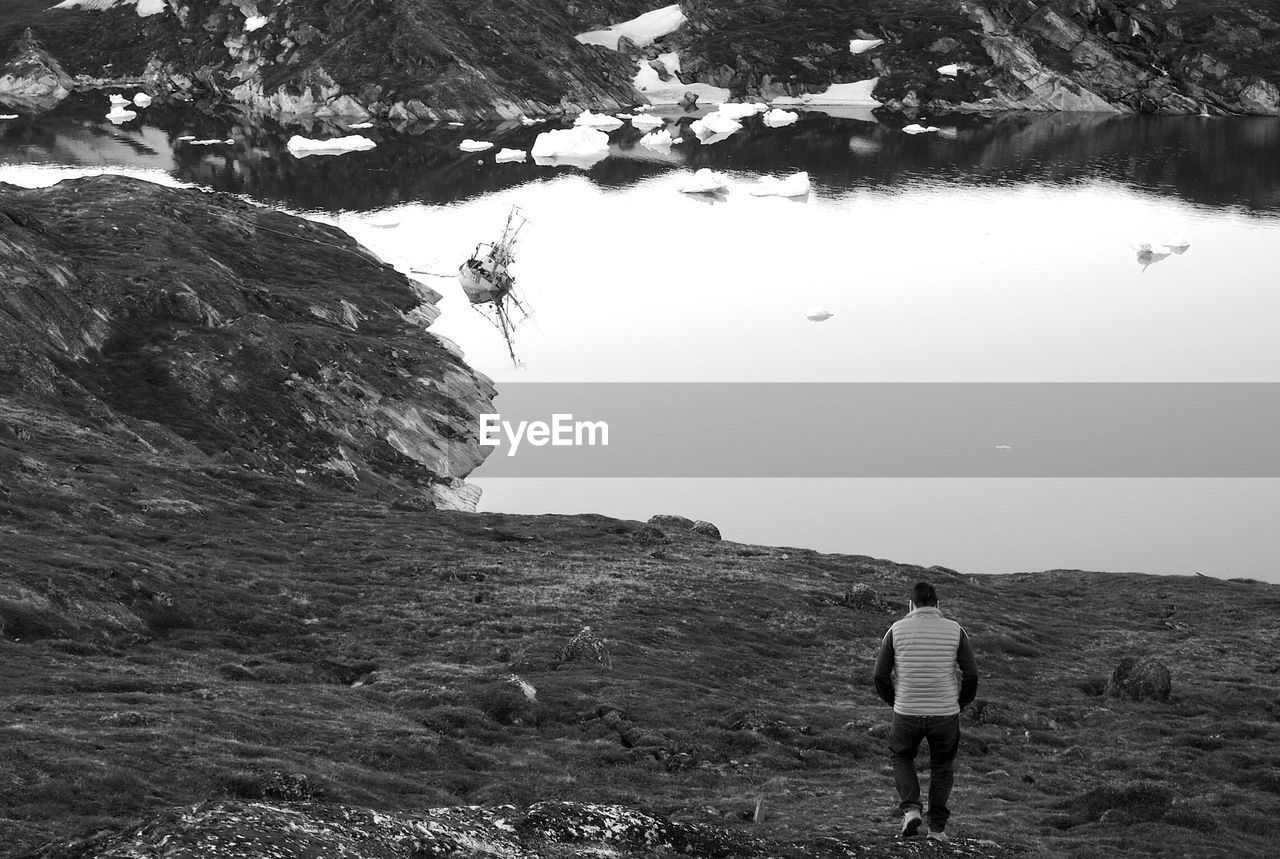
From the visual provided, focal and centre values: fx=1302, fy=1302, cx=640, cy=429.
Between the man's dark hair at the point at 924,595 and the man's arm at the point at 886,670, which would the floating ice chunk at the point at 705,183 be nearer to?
the man's dark hair at the point at 924,595

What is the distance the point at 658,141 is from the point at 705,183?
135 ft

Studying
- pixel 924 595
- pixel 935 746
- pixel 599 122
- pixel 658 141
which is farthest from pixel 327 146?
pixel 935 746

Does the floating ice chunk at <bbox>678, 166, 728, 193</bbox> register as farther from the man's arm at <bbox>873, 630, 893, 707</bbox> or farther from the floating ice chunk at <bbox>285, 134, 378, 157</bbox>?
the man's arm at <bbox>873, 630, 893, 707</bbox>

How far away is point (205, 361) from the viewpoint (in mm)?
66000

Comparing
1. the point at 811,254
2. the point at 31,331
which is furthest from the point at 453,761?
the point at 811,254

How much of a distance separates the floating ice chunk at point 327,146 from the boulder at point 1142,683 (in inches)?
6208

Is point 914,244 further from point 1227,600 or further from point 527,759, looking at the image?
point 527,759

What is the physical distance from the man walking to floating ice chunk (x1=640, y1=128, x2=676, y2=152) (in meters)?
167

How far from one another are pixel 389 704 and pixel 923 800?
12217 millimetres

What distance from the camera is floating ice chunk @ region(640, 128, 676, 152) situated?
184 m

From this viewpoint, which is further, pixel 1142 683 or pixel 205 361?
pixel 205 361

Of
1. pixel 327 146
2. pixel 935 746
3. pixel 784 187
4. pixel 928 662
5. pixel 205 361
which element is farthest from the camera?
pixel 327 146

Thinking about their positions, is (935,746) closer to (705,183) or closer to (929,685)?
(929,685)

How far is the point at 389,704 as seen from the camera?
2975 cm
